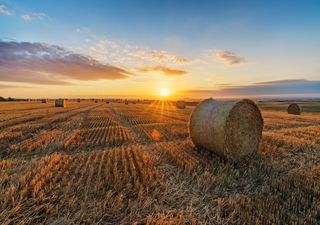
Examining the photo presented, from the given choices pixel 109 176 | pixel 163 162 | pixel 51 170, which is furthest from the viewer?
pixel 163 162

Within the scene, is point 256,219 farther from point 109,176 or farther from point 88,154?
point 88,154

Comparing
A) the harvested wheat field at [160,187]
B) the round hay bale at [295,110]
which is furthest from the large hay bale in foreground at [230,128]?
the round hay bale at [295,110]

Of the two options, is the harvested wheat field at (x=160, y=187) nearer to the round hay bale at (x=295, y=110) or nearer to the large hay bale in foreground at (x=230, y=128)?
the large hay bale in foreground at (x=230, y=128)

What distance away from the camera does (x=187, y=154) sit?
294 inches

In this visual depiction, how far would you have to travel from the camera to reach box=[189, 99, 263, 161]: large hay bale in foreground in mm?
6688

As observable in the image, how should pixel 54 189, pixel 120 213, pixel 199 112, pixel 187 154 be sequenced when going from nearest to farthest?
pixel 120 213, pixel 54 189, pixel 187 154, pixel 199 112

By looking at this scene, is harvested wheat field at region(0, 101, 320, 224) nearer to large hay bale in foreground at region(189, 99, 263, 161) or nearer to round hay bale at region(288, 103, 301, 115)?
large hay bale in foreground at region(189, 99, 263, 161)

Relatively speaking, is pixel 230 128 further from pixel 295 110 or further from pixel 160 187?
pixel 295 110

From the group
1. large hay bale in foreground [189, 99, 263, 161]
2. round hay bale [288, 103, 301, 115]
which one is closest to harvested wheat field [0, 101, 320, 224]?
large hay bale in foreground [189, 99, 263, 161]

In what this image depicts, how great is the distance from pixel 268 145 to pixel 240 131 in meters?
Result: 2.47

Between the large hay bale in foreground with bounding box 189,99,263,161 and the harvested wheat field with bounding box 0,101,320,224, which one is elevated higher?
the large hay bale in foreground with bounding box 189,99,263,161

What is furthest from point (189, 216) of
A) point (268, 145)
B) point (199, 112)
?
point (268, 145)

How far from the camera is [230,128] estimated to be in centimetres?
682

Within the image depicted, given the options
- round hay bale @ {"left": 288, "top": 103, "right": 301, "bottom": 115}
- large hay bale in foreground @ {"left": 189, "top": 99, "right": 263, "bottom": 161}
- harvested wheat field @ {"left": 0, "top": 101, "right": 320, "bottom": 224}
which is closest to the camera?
harvested wheat field @ {"left": 0, "top": 101, "right": 320, "bottom": 224}
